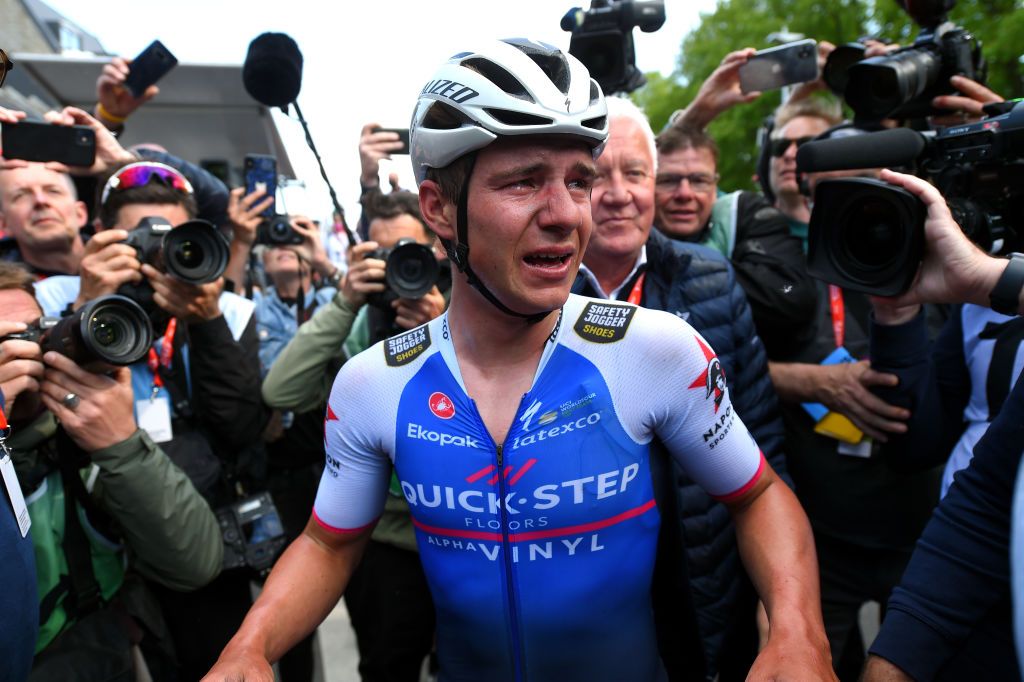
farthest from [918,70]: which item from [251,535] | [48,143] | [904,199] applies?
[48,143]

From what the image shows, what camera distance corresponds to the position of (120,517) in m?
2.46

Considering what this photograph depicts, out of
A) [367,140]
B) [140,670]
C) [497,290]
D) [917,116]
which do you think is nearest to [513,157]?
[497,290]

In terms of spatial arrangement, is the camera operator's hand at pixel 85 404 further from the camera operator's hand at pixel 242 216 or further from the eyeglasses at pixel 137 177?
the camera operator's hand at pixel 242 216

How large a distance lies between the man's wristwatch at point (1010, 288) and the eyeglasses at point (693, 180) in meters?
1.84

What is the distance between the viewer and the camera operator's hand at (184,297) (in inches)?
110

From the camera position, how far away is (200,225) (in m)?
2.82

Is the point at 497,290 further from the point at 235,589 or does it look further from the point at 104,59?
the point at 104,59

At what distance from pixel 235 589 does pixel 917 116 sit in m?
3.40

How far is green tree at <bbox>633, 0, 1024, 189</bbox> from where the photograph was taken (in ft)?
40.0

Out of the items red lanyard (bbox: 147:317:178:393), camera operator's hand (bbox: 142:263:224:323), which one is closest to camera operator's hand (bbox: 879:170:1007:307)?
camera operator's hand (bbox: 142:263:224:323)

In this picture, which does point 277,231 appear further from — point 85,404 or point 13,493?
point 13,493

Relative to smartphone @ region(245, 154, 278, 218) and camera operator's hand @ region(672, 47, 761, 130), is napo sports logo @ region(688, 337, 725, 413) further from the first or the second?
smartphone @ region(245, 154, 278, 218)

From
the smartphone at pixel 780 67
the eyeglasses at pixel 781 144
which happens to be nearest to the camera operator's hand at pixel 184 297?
the smartphone at pixel 780 67

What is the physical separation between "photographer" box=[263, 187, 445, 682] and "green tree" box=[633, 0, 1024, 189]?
8804mm
